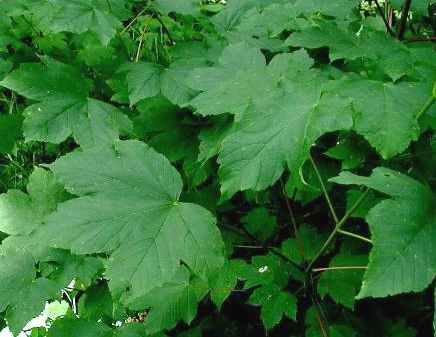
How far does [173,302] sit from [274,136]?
2.31 ft

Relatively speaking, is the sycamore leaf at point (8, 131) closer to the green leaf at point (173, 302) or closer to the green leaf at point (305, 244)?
the green leaf at point (173, 302)

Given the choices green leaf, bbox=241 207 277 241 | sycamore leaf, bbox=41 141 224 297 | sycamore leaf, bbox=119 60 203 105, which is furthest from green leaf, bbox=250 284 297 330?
sycamore leaf, bbox=119 60 203 105

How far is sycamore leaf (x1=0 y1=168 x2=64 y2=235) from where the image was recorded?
155 centimetres

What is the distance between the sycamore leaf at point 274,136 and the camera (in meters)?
1.08

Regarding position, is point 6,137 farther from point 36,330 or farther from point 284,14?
point 284,14

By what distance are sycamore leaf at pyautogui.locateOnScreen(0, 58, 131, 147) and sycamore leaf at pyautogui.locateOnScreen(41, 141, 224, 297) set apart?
41 cm

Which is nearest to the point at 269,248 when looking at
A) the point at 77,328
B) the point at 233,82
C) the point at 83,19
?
the point at 233,82

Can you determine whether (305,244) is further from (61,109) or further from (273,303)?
(61,109)

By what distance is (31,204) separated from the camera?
1.58m

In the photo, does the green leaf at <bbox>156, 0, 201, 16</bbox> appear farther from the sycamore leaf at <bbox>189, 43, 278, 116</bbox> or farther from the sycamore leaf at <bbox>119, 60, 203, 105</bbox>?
the sycamore leaf at <bbox>189, 43, 278, 116</bbox>

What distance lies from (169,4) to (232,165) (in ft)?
3.55

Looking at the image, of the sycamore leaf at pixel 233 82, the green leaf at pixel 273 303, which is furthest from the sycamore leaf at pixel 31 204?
the green leaf at pixel 273 303

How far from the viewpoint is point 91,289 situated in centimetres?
168

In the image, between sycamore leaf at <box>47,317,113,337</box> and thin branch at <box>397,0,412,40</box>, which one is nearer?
sycamore leaf at <box>47,317,113,337</box>
